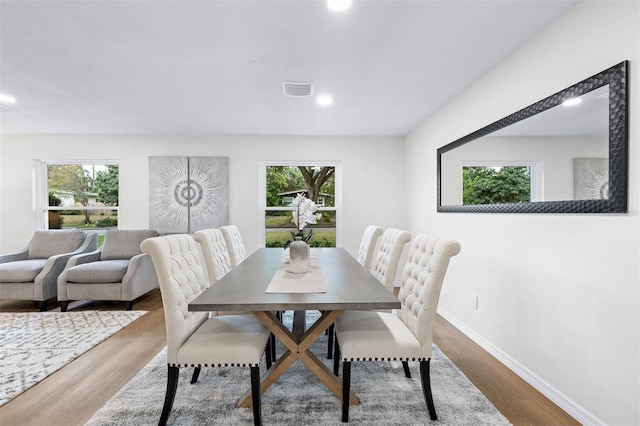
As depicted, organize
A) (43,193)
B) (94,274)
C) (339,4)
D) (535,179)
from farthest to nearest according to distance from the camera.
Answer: (43,193), (94,274), (535,179), (339,4)

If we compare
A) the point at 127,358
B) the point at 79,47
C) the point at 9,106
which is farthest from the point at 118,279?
the point at 79,47

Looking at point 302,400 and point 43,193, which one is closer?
point 302,400

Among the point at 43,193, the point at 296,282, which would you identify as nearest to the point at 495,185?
the point at 296,282

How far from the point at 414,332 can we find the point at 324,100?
7.91ft

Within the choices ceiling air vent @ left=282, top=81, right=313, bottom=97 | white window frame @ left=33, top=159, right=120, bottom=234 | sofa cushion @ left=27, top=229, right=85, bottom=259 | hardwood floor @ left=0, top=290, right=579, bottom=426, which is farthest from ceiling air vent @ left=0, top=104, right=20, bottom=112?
ceiling air vent @ left=282, top=81, right=313, bottom=97

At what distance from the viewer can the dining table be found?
1.42 m

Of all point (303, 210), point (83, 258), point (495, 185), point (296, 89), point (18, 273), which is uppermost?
point (296, 89)

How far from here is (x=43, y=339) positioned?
2.82m

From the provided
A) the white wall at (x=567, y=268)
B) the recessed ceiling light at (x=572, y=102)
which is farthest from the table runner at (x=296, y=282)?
the recessed ceiling light at (x=572, y=102)

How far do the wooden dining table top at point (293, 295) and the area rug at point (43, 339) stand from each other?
5.46 feet

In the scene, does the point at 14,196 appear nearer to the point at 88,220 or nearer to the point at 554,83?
the point at 88,220

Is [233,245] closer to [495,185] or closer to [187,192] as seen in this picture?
[187,192]

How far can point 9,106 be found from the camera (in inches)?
135

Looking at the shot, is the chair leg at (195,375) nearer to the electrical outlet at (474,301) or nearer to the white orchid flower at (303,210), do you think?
the white orchid flower at (303,210)
